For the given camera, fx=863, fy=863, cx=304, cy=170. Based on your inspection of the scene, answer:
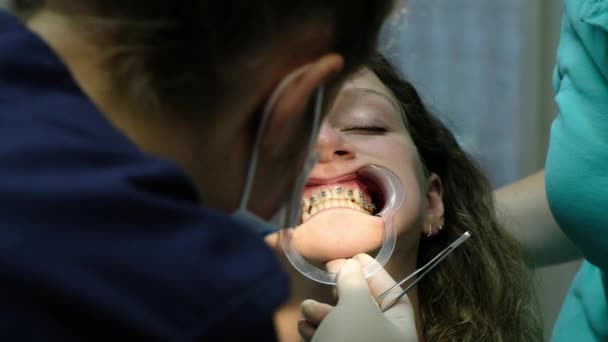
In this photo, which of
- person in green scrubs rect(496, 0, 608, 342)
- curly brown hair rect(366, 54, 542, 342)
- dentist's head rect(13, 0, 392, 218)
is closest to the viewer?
dentist's head rect(13, 0, 392, 218)

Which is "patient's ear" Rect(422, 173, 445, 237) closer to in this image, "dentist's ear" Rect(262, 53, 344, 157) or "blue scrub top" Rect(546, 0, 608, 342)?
"blue scrub top" Rect(546, 0, 608, 342)

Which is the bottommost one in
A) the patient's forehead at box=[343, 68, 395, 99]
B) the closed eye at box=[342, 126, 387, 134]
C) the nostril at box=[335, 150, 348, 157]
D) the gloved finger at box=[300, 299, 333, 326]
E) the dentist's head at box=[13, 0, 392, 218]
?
the gloved finger at box=[300, 299, 333, 326]

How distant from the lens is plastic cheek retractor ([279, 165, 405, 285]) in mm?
1418

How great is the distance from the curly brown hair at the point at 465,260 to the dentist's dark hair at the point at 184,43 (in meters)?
0.83

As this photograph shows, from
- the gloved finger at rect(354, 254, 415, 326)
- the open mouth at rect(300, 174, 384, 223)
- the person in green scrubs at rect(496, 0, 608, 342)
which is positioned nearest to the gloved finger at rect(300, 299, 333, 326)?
the gloved finger at rect(354, 254, 415, 326)

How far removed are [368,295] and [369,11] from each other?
51 centimetres

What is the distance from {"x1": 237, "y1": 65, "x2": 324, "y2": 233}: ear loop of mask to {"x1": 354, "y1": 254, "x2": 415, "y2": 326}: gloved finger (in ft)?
1.18

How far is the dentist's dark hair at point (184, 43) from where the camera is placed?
0.79 m

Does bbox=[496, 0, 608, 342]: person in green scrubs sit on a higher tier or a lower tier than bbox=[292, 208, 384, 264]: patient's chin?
higher

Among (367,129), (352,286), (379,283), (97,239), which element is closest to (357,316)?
(352,286)

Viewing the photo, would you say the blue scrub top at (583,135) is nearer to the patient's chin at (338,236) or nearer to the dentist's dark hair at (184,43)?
the patient's chin at (338,236)

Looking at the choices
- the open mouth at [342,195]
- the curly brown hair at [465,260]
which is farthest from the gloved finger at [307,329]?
the curly brown hair at [465,260]

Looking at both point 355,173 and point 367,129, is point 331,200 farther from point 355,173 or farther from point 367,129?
point 367,129

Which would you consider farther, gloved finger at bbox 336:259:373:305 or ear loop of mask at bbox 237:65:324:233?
gloved finger at bbox 336:259:373:305
